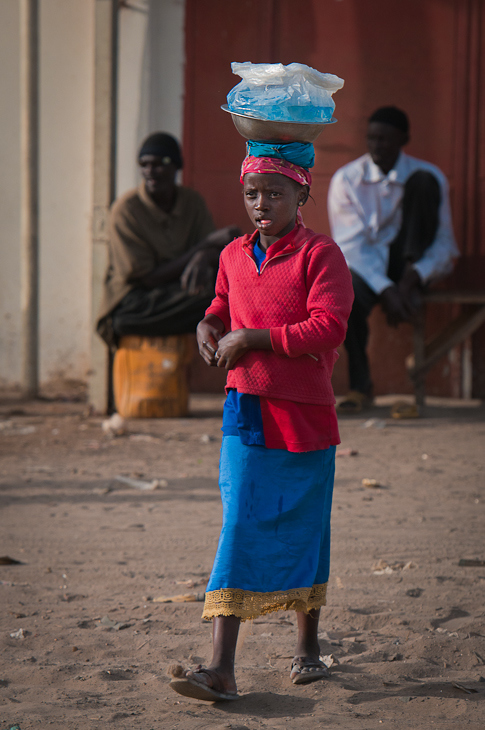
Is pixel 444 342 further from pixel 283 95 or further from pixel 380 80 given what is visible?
pixel 283 95

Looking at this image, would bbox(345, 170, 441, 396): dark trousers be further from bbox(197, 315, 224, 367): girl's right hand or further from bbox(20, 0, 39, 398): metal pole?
bbox(197, 315, 224, 367): girl's right hand

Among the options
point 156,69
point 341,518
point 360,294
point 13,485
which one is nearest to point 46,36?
point 156,69

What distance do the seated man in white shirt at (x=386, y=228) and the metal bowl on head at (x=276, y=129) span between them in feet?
13.2

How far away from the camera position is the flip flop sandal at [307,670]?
223 centimetres

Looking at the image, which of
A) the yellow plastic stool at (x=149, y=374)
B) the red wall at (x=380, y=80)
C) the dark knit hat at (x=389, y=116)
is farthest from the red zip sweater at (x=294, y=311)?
the red wall at (x=380, y=80)

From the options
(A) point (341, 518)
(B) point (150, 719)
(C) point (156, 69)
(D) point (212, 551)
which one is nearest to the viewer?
(B) point (150, 719)

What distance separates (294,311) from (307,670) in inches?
37.1

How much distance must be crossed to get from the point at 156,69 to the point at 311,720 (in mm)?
6033

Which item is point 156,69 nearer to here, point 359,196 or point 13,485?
point 359,196

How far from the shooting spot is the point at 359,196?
21.4 feet

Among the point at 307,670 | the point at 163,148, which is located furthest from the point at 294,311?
the point at 163,148

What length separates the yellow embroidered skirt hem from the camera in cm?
214

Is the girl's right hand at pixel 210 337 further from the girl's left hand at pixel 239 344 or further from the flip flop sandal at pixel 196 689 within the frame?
the flip flop sandal at pixel 196 689

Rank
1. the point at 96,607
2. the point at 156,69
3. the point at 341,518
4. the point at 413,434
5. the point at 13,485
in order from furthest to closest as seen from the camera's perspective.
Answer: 1. the point at 156,69
2. the point at 413,434
3. the point at 13,485
4. the point at 341,518
5. the point at 96,607
